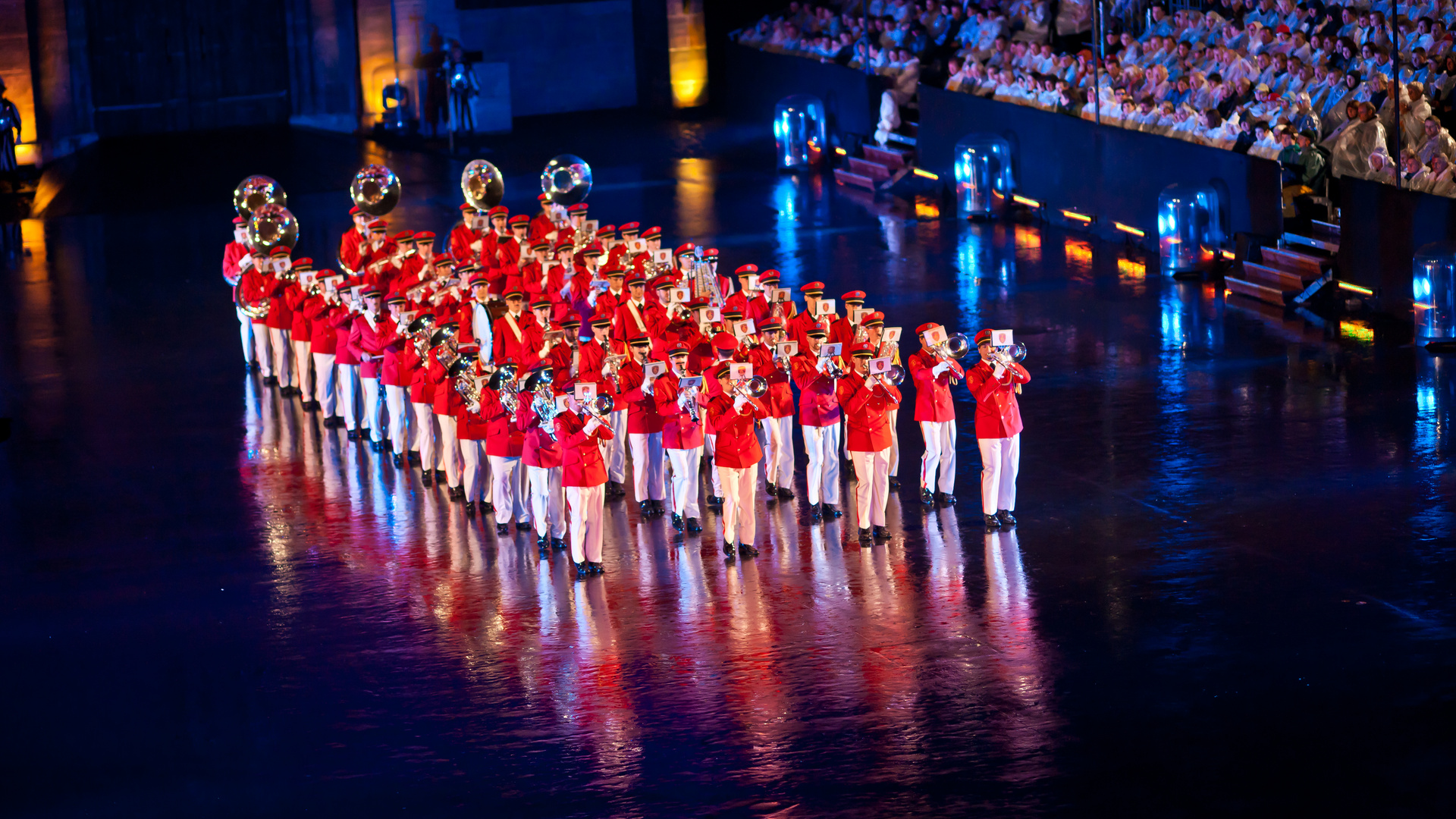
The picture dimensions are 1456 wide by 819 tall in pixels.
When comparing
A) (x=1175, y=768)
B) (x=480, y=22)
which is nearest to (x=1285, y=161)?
(x=1175, y=768)

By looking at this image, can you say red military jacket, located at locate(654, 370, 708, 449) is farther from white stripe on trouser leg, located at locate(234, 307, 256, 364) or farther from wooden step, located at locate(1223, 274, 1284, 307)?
wooden step, located at locate(1223, 274, 1284, 307)

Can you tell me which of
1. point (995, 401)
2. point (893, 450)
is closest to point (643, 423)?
point (893, 450)

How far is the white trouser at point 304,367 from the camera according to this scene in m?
16.8

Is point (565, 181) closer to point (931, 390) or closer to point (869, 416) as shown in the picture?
point (931, 390)

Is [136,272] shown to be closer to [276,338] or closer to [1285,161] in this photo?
[276,338]

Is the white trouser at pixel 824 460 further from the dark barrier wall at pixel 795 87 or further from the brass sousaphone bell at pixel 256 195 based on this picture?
the dark barrier wall at pixel 795 87

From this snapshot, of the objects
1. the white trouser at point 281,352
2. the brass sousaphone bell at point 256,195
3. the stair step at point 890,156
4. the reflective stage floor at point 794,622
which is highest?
the stair step at point 890,156

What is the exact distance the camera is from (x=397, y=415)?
14.8 metres

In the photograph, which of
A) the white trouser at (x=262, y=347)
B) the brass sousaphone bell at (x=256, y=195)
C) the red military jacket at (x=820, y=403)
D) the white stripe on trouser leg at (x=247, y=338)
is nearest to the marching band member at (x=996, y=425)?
the red military jacket at (x=820, y=403)

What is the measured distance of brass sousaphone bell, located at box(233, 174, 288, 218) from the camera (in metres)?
18.8

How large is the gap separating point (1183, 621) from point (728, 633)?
285cm

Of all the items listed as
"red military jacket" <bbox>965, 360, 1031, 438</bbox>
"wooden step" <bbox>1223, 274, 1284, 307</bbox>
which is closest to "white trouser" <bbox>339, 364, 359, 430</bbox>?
"red military jacket" <bbox>965, 360, 1031, 438</bbox>

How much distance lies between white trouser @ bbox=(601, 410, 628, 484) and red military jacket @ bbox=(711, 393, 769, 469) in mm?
1829

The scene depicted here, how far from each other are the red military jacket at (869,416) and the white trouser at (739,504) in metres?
0.77
